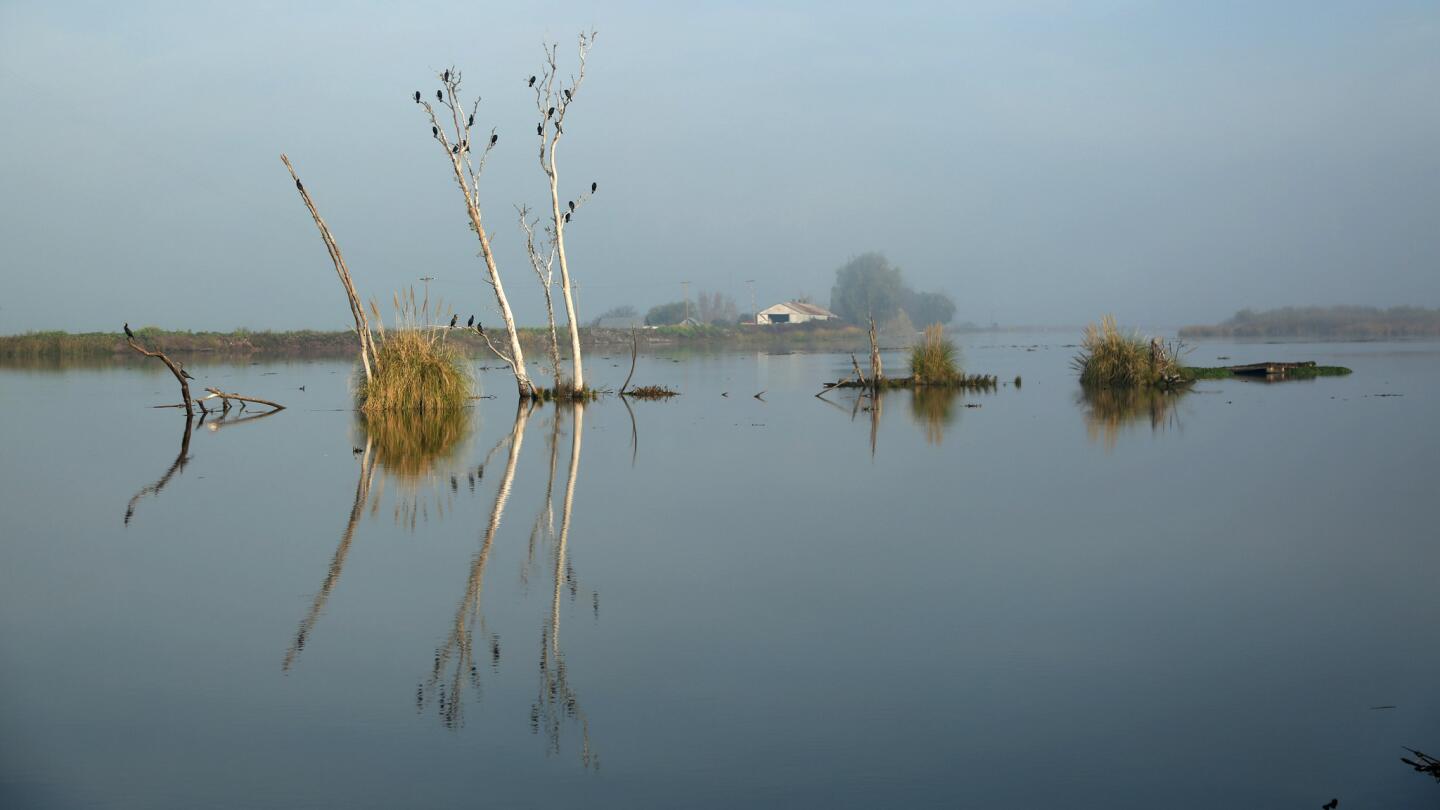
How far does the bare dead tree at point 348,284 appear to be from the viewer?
61.6 ft

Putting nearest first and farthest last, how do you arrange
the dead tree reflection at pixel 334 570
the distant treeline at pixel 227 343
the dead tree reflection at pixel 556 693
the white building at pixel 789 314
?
the dead tree reflection at pixel 556 693
the dead tree reflection at pixel 334 570
the distant treeline at pixel 227 343
the white building at pixel 789 314

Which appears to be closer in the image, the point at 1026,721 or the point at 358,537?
the point at 1026,721

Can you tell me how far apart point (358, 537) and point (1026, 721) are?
5288 millimetres

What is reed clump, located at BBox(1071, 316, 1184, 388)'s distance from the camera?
81.2ft

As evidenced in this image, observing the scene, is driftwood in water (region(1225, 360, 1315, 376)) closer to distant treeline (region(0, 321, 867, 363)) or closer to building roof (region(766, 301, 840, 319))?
distant treeline (region(0, 321, 867, 363))

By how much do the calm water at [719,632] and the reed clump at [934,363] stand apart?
1318cm

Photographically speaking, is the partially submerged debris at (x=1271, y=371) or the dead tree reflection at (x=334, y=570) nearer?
the dead tree reflection at (x=334, y=570)

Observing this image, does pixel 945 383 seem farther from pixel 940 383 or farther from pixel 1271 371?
pixel 1271 371

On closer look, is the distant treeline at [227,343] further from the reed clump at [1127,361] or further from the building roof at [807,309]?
the building roof at [807,309]

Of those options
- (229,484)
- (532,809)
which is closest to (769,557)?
(532,809)

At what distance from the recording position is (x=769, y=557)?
757cm

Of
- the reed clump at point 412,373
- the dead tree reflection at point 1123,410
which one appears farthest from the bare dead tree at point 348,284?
the dead tree reflection at point 1123,410

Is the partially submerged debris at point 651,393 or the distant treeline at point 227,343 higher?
the distant treeline at point 227,343

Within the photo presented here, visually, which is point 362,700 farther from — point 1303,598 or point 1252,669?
point 1303,598
